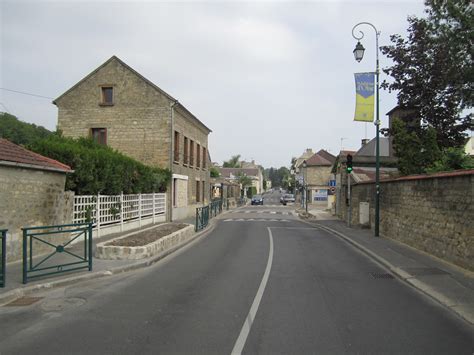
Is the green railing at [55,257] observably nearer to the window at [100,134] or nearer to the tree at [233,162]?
the window at [100,134]

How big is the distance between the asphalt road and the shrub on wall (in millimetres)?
5737

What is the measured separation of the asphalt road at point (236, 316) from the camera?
4633 mm

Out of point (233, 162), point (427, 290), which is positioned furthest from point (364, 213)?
point (233, 162)

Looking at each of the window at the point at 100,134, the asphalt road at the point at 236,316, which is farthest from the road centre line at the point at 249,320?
the window at the point at 100,134

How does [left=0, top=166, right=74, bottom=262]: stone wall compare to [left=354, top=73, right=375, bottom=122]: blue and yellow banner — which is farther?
[left=354, top=73, right=375, bottom=122]: blue and yellow banner

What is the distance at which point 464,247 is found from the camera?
29.7 ft

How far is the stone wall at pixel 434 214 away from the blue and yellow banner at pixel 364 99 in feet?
9.05

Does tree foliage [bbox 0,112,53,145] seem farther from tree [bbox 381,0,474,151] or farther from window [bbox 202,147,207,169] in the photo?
tree [bbox 381,0,474,151]

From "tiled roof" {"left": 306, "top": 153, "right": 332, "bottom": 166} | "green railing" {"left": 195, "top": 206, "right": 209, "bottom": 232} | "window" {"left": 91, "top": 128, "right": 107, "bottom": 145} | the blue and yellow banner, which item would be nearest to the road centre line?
the blue and yellow banner

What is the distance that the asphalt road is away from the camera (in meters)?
4.63

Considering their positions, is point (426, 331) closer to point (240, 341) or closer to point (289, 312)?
point (289, 312)

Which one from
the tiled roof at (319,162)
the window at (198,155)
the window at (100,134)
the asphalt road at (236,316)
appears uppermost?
the tiled roof at (319,162)

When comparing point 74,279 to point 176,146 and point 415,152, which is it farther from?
point 176,146

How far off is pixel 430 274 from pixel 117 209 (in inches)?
467
